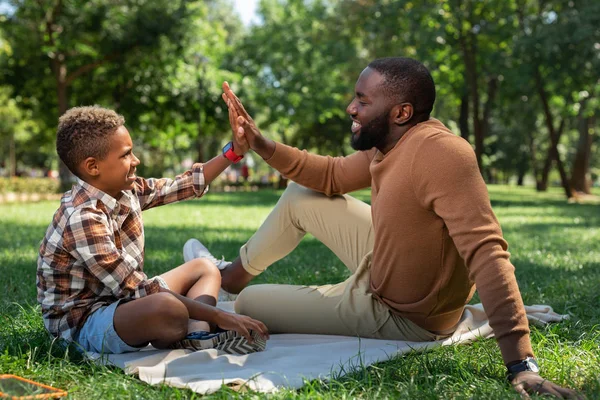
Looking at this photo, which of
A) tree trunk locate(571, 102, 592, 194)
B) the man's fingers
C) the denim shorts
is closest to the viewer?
the man's fingers

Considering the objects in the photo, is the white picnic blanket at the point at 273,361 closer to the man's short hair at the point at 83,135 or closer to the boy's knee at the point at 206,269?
the boy's knee at the point at 206,269

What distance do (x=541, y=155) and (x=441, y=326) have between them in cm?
5743

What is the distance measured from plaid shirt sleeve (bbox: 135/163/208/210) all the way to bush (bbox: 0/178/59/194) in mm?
20514

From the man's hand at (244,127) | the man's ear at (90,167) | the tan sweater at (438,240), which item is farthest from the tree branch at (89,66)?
the tan sweater at (438,240)

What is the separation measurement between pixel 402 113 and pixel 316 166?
37.2 inches

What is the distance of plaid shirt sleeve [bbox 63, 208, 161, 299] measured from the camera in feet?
10.4

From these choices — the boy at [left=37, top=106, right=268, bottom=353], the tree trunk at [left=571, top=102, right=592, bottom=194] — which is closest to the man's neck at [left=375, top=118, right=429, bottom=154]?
the boy at [left=37, top=106, right=268, bottom=353]

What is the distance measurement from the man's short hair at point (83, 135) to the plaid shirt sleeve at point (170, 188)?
51 centimetres

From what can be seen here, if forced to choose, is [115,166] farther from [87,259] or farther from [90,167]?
[87,259]

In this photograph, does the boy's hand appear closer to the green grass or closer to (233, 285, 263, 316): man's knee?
(233, 285, 263, 316): man's knee

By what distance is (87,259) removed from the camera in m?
→ 3.17

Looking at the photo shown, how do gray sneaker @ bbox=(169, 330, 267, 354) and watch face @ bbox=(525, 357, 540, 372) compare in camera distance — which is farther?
gray sneaker @ bbox=(169, 330, 267, 354)

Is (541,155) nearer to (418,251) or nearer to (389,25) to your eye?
(389,25)

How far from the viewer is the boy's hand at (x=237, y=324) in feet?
10.8
